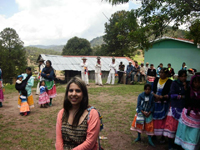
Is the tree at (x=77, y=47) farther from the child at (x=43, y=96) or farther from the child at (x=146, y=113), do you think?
the child at (x=146, y=113)

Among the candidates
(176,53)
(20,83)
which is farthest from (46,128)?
(176,53)

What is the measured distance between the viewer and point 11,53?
26.9m

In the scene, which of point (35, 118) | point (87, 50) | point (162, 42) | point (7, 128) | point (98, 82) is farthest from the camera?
point (87, 50)

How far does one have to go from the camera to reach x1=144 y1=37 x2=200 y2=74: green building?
1680cm

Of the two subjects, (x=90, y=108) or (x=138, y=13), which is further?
(x=138, y=13)

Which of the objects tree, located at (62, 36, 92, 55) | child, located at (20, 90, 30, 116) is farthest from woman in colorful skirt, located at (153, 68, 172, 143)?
tree, located at (62, 36, 92, 55)

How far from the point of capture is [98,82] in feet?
42.6

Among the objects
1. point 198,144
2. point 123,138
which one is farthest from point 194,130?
point 123,138

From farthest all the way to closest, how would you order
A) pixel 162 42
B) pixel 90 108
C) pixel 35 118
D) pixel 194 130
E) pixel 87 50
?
1. pixel 87 50
2. pixel 162 42
3. pixel 35 118
4. pixel 194 130
5. pixel 90 108

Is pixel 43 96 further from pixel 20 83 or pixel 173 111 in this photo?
pixel 173 111

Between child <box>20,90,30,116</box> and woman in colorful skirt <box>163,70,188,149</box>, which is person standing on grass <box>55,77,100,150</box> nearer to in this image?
woman in colorful skirt <box>163,70,188,149</box>

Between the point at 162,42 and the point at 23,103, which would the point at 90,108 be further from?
the point at 162,42

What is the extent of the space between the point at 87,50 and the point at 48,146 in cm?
3455

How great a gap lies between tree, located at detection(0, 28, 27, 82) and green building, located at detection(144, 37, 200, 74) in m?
19.3
